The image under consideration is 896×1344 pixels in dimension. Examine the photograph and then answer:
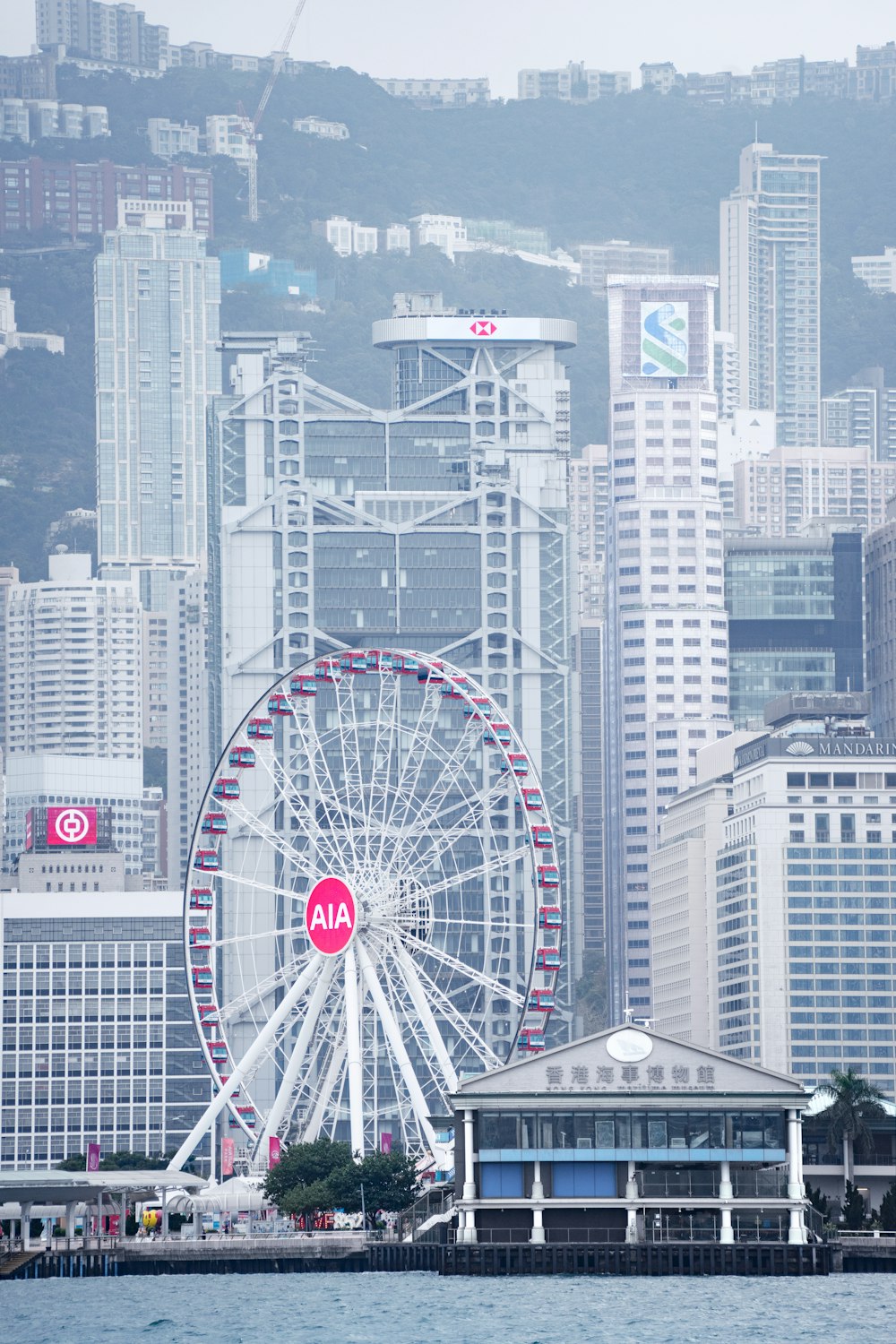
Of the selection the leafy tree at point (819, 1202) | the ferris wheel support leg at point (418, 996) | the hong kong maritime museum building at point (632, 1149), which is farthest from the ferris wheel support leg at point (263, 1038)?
the leafy tree at point (819, 1202)

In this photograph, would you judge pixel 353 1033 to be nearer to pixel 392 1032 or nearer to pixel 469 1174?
pixel 392 1032

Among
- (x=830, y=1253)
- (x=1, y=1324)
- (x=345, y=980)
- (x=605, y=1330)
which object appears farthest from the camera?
(x=345, y=980)

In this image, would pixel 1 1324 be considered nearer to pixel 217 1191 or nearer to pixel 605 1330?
pixel 605 1330

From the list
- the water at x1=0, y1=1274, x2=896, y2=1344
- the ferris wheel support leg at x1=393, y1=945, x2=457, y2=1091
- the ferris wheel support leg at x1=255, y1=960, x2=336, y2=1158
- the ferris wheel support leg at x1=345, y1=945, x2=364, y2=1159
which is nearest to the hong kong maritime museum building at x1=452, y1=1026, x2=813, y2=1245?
the water at x1=0, y1=1274, x2=896, y2=1344

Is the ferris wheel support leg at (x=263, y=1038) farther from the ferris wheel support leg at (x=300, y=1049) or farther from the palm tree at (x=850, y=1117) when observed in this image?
the palm tree at (x=850, y=1117)

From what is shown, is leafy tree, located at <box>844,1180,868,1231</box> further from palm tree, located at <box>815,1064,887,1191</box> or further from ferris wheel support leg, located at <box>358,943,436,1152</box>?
ferris wheel support leg, located at <box>358,943,436,1152</box>

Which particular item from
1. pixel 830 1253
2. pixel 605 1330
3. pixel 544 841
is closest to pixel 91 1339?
pixel 605 1330
